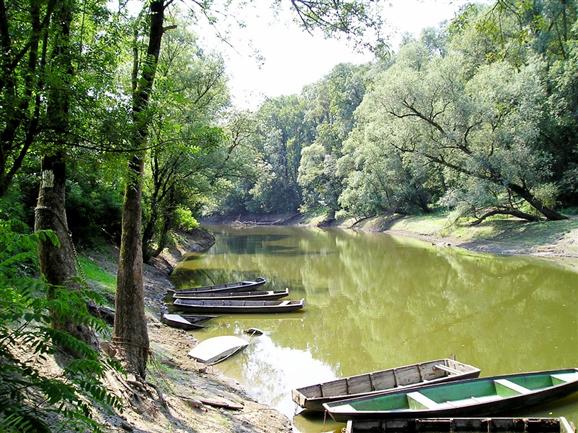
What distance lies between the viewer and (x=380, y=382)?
34.7ft

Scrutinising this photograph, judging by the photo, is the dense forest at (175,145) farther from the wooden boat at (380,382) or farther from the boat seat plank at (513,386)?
the boat seat plank at (513,386)

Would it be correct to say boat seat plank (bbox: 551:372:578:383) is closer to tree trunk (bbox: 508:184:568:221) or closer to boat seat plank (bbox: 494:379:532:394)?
boat seat plank (bbox: 494:379:532:394)

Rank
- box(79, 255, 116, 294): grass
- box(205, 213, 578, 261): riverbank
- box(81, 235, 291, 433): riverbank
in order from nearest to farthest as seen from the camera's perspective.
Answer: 1. box(81, 235, 291, 433): riverbank
2. box(79, 255, 116, 294): grass
3. box(205, 213, 578, 261): riverbank

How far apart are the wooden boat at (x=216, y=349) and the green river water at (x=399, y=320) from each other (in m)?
0.25

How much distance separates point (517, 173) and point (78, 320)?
32.5 meters

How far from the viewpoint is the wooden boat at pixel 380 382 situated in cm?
959

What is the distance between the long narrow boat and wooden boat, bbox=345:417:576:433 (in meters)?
0.15

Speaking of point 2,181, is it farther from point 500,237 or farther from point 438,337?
point 500,237

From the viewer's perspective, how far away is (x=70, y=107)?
456 cm

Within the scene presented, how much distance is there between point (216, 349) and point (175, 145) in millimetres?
8687

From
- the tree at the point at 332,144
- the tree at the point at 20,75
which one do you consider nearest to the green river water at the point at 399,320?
the tree at the point at 20,75

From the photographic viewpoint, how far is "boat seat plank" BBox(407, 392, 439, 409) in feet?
29.7

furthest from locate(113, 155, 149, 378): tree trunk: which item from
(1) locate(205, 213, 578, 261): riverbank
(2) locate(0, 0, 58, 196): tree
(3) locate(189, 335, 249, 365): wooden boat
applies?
(1) locate(205, 213, 578, 261): riverbank

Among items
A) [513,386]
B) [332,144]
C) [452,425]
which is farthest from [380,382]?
[332,144]
